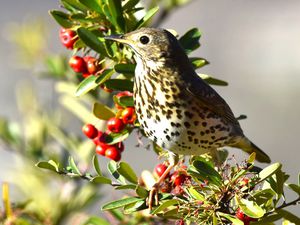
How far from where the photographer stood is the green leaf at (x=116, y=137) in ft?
6.00

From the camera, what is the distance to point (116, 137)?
6.05ft

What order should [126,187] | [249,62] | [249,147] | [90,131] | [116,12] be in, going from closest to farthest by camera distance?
[126,187]
[116,12]
[90,131]
[249,147]
[249,62]

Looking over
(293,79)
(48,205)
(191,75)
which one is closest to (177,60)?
(191,75)

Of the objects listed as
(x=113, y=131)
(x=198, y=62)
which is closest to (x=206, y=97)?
(x=198, y=62)

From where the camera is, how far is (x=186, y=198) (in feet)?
5.01

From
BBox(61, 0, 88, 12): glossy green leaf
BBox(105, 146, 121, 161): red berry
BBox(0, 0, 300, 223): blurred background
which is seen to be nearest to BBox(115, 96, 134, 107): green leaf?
BBox(105, 146, 121, 161): red berry

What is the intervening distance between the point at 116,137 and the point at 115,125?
0.05m

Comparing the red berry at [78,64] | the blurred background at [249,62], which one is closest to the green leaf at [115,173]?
the red berry at [78,64]

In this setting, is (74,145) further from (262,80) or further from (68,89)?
(262,80)

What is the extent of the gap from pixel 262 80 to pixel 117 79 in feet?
17.6

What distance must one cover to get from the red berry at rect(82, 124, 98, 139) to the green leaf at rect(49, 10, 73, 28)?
9.6 inches

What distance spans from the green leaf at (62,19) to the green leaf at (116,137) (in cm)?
27

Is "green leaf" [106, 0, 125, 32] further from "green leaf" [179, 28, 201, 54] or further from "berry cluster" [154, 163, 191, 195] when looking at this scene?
"berry cluster" [154, 163, 191, 195]

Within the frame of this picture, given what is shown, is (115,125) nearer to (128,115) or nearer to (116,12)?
(128,115)
